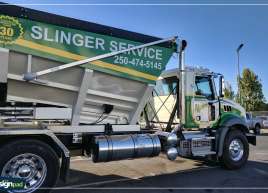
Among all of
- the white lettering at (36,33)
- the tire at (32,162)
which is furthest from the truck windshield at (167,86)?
the tire at (32,162)

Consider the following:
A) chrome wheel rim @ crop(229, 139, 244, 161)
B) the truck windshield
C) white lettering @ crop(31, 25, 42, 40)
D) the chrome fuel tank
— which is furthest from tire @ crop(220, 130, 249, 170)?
white lettering @ crop(31, 25, 42, 40)

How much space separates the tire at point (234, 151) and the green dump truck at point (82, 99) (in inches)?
1.2

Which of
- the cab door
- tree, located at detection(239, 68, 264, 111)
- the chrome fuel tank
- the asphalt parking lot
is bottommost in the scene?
the asphalt parking lot

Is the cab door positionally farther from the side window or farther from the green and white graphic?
the green and white graphic

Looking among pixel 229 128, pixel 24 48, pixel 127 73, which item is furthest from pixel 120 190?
pixel 229 128

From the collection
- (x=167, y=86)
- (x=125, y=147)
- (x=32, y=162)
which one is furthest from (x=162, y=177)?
(x=32, y=162)

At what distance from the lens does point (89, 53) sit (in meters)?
6.68

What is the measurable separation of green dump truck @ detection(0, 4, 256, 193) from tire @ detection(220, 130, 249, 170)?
0.03m

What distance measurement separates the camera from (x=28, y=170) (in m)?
5.70

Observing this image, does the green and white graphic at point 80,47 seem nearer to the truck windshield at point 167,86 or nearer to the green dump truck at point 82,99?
the green dump truck at point 82,99

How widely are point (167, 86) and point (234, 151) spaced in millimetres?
2522

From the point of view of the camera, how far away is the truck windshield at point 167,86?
9141 mm
